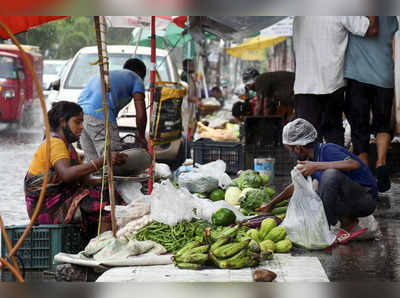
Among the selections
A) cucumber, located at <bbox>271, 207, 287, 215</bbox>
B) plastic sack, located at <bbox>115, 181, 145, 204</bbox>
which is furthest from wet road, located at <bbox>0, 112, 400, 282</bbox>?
plastic sack, located at <bbox>115, 181, 145, 204</bbox>

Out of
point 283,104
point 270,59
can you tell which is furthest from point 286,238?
point 270,59

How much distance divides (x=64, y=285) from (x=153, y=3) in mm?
1643

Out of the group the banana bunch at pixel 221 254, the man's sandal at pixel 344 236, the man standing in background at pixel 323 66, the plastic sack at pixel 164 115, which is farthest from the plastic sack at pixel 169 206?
the man standing in background at pixel 323 66

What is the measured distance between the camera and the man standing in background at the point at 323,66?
680 centimetres

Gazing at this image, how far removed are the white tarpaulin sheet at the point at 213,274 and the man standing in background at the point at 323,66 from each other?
266 cm

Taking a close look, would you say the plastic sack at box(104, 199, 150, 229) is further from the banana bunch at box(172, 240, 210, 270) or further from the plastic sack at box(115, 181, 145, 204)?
the banana bunch at box(172, 240, 210, 270)

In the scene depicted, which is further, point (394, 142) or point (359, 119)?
point (394, 142)

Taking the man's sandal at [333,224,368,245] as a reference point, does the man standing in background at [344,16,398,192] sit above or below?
above

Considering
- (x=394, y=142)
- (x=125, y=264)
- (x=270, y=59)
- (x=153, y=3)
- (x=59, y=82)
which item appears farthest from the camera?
(x=270, y=59)

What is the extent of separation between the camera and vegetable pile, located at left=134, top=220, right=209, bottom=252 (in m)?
5.13

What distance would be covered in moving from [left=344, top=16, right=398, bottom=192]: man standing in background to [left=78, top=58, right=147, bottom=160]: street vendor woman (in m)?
2.28

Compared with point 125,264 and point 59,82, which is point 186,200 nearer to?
point 125,264

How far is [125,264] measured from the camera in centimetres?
464

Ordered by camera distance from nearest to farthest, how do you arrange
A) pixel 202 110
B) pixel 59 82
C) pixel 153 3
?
1. pixel 153 3
2. pixel 59 82
3. pixel 202 110
